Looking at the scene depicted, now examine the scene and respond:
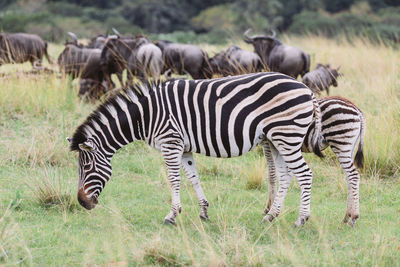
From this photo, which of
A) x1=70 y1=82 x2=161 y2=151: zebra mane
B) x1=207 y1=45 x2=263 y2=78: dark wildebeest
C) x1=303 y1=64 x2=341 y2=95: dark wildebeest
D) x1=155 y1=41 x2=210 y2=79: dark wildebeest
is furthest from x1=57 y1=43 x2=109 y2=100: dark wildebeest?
Answer: x1=70 y1=82 x2=161 y2=151: zebra mane

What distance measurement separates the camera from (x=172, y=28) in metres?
38.5

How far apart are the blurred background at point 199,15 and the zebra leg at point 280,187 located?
2648cm

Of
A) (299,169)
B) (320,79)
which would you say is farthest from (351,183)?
(320,79)

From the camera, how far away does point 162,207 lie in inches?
247

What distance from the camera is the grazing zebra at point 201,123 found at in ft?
17.3

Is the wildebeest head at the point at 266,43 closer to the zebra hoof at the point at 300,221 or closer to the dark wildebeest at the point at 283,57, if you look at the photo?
the dark wildebeest at the point at 283,57

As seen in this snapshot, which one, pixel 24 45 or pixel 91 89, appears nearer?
pixel 91 89

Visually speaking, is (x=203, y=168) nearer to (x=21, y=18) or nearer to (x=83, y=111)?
(x=83, y=111)

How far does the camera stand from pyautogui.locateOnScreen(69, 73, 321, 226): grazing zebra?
5.26 meters

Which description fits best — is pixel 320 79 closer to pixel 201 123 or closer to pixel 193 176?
pixel 193 176

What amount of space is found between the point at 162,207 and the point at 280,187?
1.46 m

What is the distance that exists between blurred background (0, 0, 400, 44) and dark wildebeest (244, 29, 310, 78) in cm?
1865

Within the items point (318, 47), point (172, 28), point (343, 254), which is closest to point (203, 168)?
point (343, 254)

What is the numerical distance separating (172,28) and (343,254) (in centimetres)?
3499
